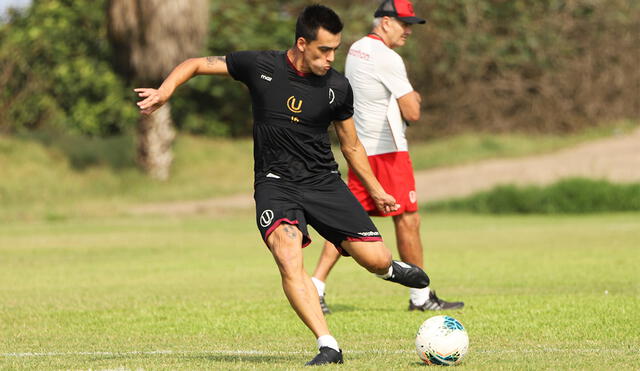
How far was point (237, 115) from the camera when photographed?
123ft

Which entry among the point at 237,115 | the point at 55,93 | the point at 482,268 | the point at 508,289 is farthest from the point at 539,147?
the point at 508,289

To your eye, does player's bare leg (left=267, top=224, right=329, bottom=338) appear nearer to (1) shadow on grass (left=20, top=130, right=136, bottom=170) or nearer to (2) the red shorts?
(2) the red shorts

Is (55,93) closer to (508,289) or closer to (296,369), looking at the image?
(508,289)

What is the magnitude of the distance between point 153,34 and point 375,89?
18.5 m

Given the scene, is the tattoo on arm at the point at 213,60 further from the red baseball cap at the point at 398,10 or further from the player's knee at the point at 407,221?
the player's knee at the point at 407,221

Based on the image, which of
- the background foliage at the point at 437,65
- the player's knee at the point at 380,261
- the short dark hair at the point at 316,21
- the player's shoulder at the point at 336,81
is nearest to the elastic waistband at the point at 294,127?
the player's shoulder at the point at 336,81

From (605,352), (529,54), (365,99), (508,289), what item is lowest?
(529,54)

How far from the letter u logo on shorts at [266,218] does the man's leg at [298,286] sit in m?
0.07

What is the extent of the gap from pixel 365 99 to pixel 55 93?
86.3 feet

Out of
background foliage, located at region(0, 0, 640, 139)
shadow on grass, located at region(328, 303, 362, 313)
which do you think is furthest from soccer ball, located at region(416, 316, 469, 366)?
background foliage, located at region(0, 0, 640, 139)

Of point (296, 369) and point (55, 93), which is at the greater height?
point (296, 369)

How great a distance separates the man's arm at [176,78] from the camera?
7.05 m

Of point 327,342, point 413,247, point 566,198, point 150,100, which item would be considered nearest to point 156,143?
point 566,198

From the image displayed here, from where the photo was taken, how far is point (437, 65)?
3609cm
